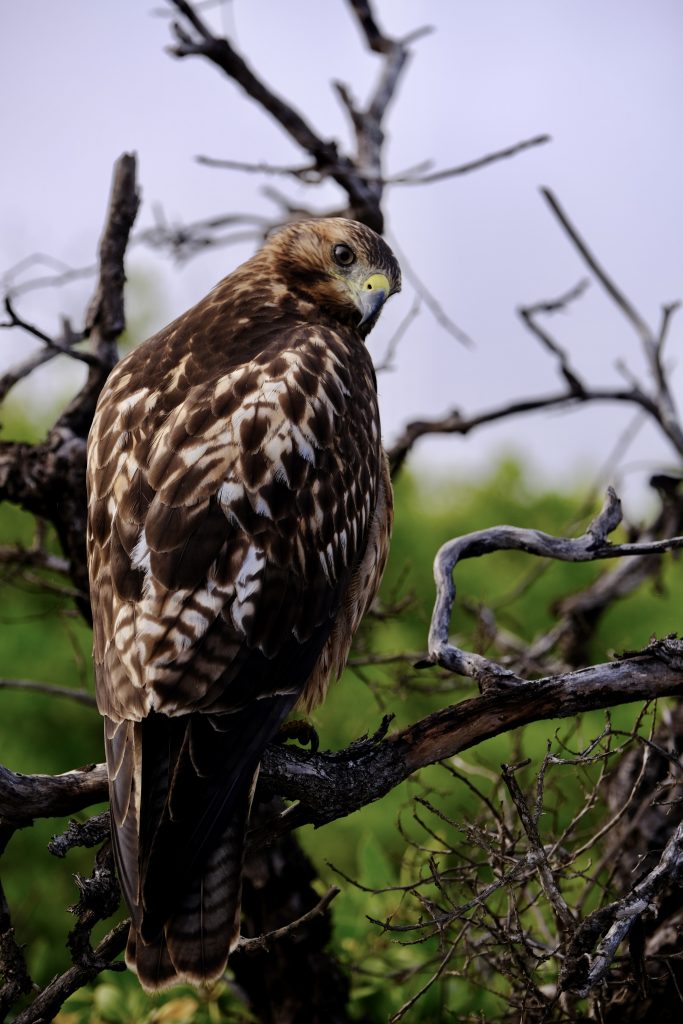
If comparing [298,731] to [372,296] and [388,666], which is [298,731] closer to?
[372,296]

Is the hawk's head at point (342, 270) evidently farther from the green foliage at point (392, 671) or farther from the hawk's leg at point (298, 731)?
the green foliage at point (392, 671)

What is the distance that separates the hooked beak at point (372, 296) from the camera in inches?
144

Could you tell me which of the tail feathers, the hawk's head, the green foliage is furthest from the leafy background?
the tail feathers

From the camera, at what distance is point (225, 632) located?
Answer: 2.70m

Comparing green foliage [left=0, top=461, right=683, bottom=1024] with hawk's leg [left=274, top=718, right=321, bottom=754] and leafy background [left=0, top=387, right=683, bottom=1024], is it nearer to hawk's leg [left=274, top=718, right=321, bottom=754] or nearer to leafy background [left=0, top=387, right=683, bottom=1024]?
leafy background [left=0, top=387, right=683, bottom=1024]

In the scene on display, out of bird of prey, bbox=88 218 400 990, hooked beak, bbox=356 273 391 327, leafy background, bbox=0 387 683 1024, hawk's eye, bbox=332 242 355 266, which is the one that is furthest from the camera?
leafy background, bbox=0 387 683 1024

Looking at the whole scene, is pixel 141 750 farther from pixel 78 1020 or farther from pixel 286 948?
pixel 78 1020

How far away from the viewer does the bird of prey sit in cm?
258

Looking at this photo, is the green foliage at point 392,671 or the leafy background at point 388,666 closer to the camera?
the green foliage at point 392,671

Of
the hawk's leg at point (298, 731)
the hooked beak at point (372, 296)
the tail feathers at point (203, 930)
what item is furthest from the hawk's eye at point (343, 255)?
the tail feathers at point (203, 930)

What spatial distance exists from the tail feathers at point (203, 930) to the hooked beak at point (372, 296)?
1.64m

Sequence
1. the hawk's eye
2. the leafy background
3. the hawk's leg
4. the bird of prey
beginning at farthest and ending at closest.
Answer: the leafy background, the hawk's eye, the hawk's leg, the bird of prey

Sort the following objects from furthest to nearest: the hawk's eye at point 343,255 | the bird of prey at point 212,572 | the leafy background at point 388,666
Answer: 1. the leafy background at point 388,666
2. the hawk's eye at point 343,255
3. the bird of prey at point 212,572

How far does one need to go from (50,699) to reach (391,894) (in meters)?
4.66
